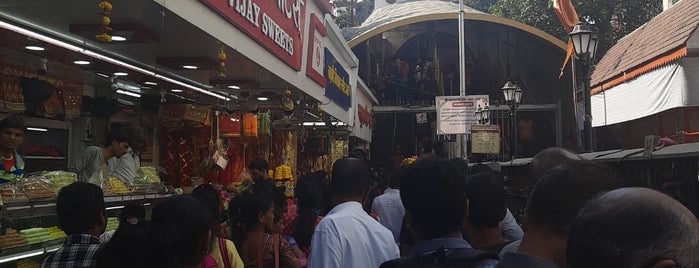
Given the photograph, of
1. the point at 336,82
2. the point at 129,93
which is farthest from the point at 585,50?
the point at 129,93

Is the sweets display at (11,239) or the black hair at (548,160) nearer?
the black hair at (548,160)

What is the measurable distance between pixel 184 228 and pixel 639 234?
2.00 metres

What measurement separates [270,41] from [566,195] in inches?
196

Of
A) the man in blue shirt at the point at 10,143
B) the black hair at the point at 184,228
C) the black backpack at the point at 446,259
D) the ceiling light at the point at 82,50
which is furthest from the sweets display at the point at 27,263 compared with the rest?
the black backpack at the point at 446,259

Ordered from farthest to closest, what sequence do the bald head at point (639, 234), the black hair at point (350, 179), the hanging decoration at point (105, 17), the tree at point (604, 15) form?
the tree at point (604, 15) → the hanging decoration at point (105, 17) → the black hair at point (350, 179) → the bald head at point (639, 234)

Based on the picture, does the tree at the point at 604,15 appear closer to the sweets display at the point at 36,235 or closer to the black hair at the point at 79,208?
the sweets display at the point at 36,235

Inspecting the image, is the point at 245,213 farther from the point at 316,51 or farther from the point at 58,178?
the point at 316,51

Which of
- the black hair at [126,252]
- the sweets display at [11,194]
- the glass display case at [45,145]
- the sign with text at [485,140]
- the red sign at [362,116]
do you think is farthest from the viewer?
the red sign at [362,116]

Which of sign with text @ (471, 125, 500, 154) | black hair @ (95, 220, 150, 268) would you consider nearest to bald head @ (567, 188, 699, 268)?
black hair @ (95, 220, 150, 268)

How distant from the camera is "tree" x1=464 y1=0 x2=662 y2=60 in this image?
1126 inches

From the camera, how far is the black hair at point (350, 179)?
3816mm

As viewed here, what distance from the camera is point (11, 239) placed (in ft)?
15.4

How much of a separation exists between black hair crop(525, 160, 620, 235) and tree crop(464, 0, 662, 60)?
2667 cm

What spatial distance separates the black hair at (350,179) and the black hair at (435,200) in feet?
3.69
